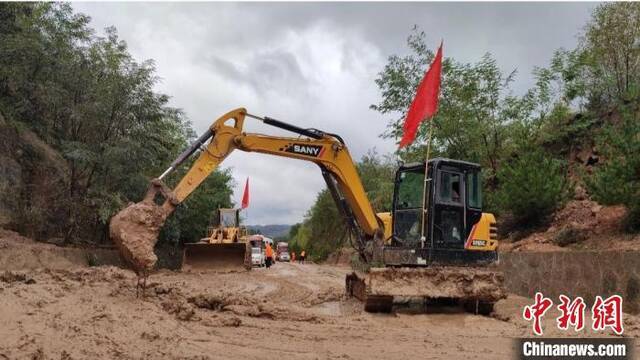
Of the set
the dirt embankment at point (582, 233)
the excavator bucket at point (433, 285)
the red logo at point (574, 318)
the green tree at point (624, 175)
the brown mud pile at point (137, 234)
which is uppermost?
the green tree at point (624, 175)

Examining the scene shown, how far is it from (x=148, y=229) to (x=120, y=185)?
35.3 feet

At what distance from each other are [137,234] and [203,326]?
1.81 metres

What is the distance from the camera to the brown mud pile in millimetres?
8242

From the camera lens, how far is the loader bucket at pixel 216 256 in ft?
63.9

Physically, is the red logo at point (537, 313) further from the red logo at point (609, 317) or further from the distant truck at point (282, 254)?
the distant truck at point (282, 254)

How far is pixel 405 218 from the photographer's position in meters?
11.0

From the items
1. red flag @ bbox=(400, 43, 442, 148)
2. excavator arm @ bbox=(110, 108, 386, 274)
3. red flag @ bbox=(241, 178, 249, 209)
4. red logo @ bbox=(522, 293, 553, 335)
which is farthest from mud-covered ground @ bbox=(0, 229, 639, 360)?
red flag @ bbox=(241, 178, 249, 209)

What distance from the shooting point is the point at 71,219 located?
17.9 metres

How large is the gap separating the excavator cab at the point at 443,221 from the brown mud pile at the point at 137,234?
13.9 ft

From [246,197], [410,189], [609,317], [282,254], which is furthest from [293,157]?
[282,254]

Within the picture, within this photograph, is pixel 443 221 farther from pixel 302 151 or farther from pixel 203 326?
pixel 203 326

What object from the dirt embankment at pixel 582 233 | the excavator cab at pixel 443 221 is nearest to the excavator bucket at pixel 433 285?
the excavator cab at pixel 443 221

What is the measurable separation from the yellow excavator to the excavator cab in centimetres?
2

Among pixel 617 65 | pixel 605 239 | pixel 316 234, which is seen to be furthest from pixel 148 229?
pixel 316 234
